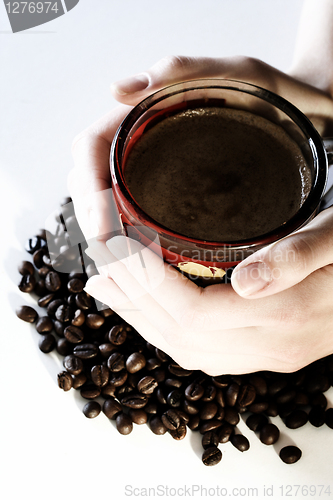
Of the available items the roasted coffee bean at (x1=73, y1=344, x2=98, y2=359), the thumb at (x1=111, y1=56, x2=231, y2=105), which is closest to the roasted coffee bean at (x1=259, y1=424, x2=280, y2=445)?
the roasted coffee bean at (x1=73, y1=344, x2=98, y2=359)

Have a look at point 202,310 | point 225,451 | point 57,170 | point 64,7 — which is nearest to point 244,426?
point 225,451

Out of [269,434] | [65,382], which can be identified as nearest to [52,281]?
[65,382]

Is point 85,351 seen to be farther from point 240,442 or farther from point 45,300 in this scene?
point 240,442

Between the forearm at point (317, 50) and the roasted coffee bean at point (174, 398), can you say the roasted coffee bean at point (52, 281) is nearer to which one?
the roasted coffee bean at point (174, 398)

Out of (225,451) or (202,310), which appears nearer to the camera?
(202,310)

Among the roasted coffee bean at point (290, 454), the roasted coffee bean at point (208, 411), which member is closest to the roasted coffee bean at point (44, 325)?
the roasted coffee bean at point (208, 411)

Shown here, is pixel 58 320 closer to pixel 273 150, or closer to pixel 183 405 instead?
pixel 183 405
